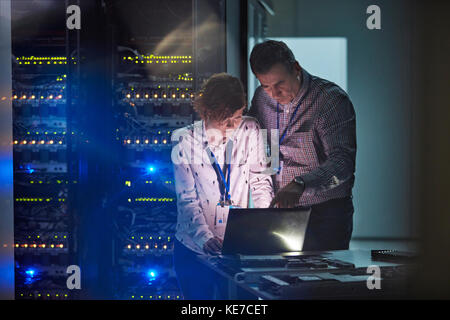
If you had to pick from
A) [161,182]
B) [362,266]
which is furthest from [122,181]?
[362,266]

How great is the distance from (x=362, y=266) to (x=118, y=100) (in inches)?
79.2

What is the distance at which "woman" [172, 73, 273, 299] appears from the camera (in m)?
2.50

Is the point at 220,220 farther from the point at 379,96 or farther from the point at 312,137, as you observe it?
the point at 379,96

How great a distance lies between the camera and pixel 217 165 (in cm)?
261

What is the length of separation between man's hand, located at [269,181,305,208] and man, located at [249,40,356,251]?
15cm

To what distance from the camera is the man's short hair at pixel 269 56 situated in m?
2.82

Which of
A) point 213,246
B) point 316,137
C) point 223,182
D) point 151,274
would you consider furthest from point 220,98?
point 151,274

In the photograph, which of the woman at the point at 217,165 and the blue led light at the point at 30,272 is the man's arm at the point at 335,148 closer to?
the woman at the point at 217,165

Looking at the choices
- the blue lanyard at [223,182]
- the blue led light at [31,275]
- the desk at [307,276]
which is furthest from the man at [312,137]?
the blue led light at [31,275]

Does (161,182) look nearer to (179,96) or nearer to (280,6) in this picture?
(179,96)

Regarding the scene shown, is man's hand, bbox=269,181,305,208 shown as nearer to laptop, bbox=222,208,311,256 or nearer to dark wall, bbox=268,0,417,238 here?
laptop, bbox=222,208,311,256

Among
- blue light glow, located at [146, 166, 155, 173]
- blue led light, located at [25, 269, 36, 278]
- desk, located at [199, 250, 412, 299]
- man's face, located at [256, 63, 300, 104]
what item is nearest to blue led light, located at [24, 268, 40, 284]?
blue led light, located at [25, 269, 36, 278]

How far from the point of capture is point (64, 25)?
3.07 meters

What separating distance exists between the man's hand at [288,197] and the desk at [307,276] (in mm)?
451
